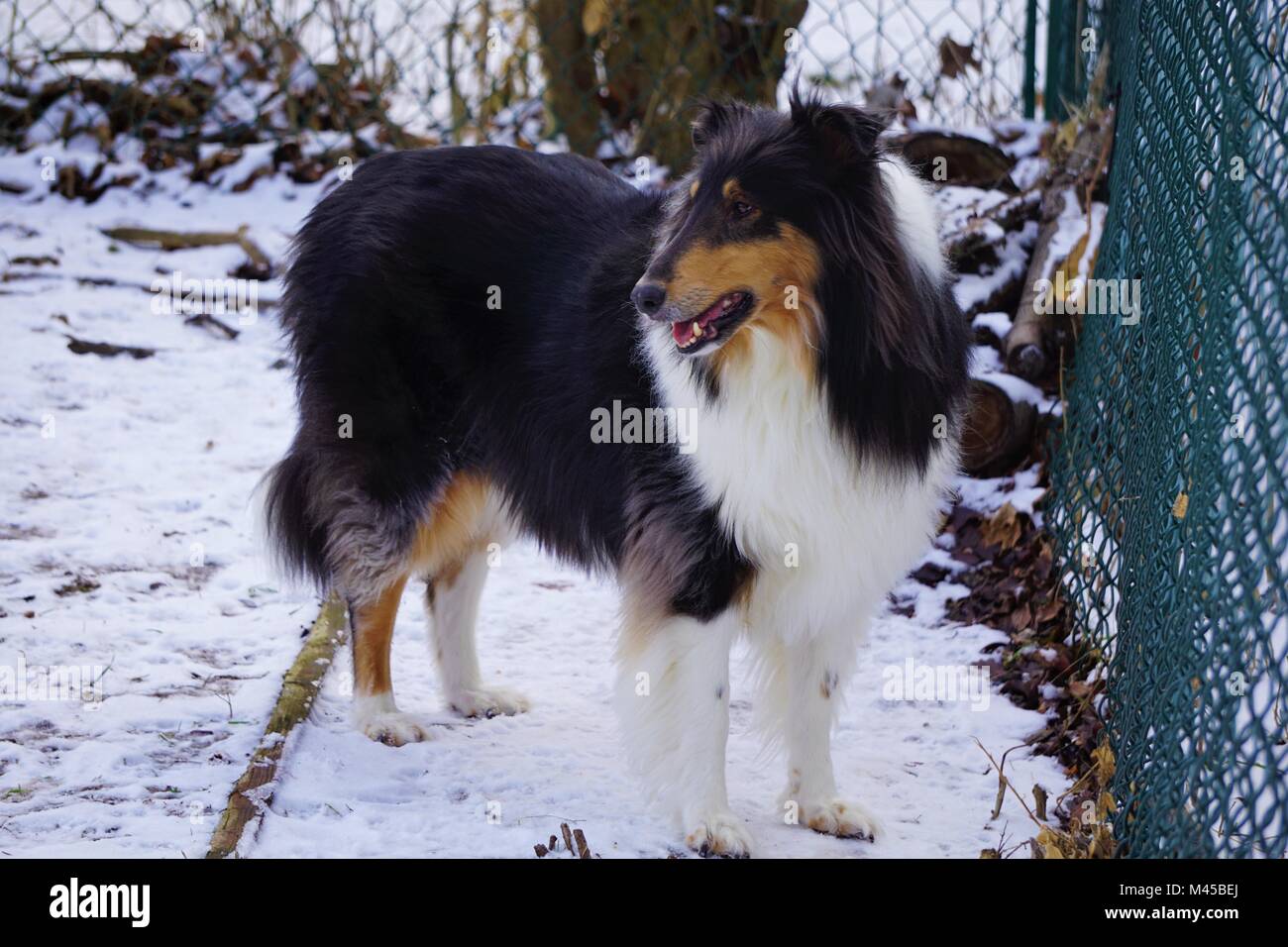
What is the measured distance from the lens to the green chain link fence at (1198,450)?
2.42 meters

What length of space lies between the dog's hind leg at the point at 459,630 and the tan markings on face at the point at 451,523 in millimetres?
77

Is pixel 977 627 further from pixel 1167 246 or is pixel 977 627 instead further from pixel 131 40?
pixel 131 40

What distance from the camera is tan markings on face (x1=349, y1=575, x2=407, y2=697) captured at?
401 centimetres

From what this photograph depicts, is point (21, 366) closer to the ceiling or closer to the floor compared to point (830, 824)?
closer to the ceiling

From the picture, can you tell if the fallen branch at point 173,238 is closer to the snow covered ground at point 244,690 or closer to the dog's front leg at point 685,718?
the snow covered ground at point 244,690

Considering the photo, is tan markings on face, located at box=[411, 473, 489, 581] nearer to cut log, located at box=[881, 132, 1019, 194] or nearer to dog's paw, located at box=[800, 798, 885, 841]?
dog's paw, located at box=[800, 798, 885, 841]

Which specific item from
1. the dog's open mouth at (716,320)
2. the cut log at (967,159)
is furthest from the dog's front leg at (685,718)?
the cut log at (967,159)

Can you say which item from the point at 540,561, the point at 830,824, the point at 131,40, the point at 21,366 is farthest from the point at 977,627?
the point at 131,40

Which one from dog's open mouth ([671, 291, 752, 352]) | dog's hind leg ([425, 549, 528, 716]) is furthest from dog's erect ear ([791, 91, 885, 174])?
dog's hind leg ([425, 549, 528, 716])

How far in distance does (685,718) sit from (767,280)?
1.08 metres

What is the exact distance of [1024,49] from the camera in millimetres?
6785

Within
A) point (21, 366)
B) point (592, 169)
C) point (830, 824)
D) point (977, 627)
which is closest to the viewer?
point (830, 824)

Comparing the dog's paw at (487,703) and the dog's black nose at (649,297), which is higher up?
the dog's black nose at (649,297)
